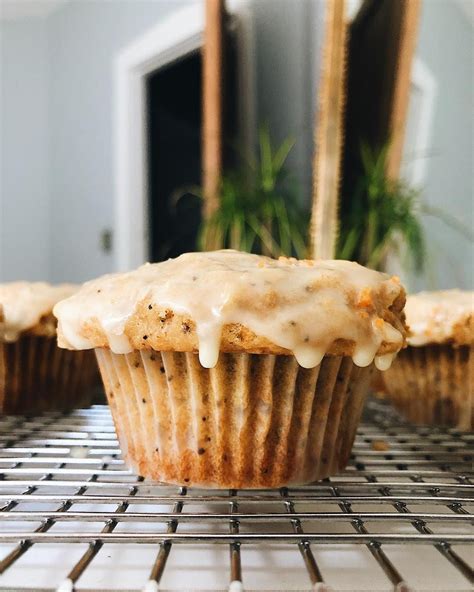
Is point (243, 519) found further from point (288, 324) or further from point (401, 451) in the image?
point (401, 451)

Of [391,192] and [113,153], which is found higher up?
[113,153]

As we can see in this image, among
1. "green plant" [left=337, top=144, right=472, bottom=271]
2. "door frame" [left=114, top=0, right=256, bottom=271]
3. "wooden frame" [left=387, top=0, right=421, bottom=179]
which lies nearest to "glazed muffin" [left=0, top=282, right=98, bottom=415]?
"green plant" [left=337, top=144, right=472, bottom=271]

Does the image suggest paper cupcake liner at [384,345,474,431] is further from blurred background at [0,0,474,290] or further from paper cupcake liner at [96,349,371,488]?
blurred background at [0,0,474,290]

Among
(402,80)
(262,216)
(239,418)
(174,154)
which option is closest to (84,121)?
(174,154)

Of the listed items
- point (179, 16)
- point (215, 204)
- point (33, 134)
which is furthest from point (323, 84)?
point (33, 134)

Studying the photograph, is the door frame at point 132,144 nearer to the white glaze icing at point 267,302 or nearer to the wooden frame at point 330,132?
the wooden frame at point 330,132

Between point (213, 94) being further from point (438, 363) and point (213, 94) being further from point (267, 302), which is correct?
point (267, 302)

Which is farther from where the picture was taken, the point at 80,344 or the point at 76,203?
the point at 76,203
